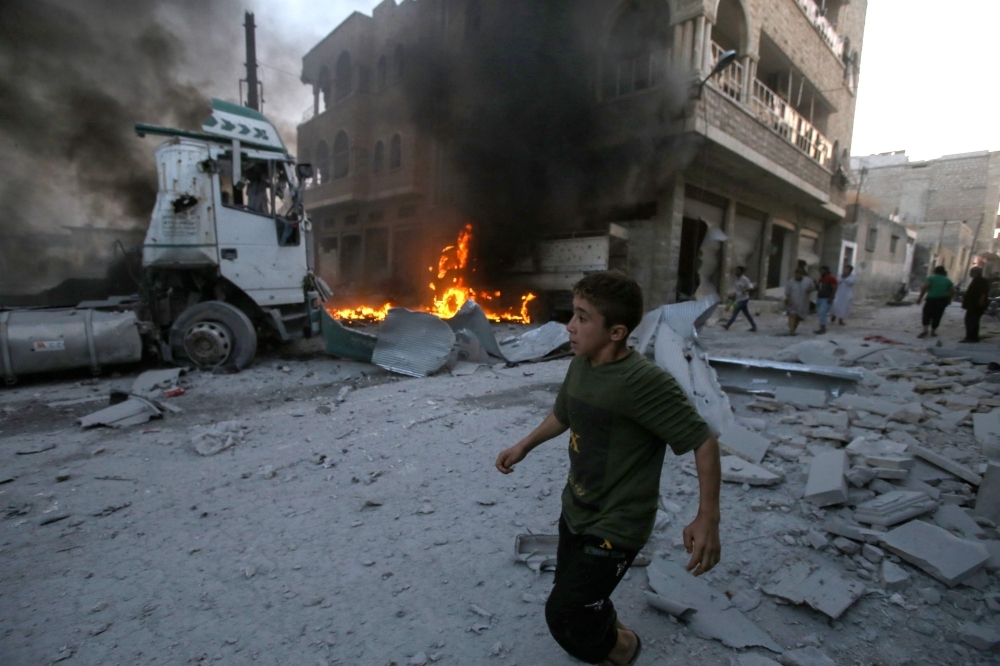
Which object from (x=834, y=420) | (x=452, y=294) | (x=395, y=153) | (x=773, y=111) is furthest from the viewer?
(x=395, y=153)

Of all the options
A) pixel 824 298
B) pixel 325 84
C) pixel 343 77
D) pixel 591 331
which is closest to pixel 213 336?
pixel 591 331

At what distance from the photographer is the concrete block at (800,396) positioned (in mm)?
4559

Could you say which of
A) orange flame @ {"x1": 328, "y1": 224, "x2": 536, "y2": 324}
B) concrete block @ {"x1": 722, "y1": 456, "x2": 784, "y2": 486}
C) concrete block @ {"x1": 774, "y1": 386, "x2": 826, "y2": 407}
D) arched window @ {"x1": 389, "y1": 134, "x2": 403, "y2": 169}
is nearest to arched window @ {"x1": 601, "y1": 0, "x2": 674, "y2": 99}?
orange flame @ {"x1": 328, "y1": 224, "x2": 536, "y2": 324}

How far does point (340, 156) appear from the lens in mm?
21031

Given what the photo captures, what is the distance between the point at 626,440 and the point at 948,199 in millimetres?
48245

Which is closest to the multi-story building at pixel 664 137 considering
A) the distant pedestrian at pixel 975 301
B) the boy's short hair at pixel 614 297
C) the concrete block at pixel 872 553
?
the distant pedestrian at pixel 975 301

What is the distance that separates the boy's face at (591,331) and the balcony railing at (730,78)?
40.2 ft

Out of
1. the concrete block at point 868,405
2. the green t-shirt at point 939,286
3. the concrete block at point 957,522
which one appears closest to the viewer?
the concrete block at point 957,522

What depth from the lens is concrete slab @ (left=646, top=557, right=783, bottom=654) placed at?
1.75m

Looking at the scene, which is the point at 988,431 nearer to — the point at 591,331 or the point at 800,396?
the point at 800,396

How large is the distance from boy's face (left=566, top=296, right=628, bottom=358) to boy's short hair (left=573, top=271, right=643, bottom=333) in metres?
0.01

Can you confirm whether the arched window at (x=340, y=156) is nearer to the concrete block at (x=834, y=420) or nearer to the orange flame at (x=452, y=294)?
the orange flame at (x=452, y=294)

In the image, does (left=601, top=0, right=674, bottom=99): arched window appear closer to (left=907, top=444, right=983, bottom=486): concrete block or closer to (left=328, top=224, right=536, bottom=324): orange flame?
(left=328, top=224, right=536, bottom=324): orange flame

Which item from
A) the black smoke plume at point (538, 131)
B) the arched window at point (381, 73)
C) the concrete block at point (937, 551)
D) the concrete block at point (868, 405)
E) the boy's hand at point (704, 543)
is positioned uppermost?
the arched window at point (381, 73)
